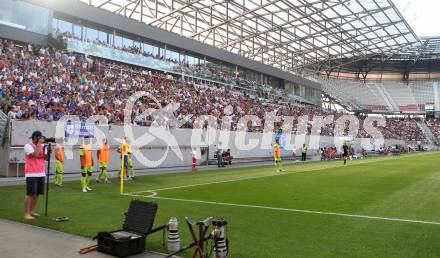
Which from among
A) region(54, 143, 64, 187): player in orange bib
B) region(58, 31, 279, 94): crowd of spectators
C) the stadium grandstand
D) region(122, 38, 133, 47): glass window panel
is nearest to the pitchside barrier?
the stadium grandstand

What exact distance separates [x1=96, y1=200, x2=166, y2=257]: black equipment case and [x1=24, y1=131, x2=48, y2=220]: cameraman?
11.5ft

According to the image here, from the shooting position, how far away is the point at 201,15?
53219 millimetres

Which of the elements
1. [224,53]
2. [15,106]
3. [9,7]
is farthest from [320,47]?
[15,106]

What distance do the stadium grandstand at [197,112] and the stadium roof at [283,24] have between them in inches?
11.1

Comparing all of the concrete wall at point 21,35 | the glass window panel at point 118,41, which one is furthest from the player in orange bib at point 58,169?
the glass window panel at point 118,41

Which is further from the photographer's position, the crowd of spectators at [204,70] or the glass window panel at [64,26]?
the crowd of spectators at [204,70]

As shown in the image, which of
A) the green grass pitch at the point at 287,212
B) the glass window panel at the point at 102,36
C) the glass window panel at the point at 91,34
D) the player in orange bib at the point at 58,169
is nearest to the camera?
the green grass pitch at the point at 287,212

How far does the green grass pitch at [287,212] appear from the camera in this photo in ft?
26.7

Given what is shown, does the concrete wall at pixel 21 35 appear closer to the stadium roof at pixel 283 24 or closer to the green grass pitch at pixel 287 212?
the stadium roof at pixel 283 24

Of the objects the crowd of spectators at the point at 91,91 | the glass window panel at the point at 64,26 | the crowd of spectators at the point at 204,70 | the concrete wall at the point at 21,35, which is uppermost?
the glass window panel at the point at 64,26

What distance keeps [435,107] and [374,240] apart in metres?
102

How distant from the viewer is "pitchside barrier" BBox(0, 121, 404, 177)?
2181 cm

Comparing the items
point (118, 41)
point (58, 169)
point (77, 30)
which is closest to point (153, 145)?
point (58, 169)

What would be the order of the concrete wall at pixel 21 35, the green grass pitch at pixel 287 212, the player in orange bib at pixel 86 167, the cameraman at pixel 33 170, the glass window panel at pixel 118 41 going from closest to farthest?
the green grass pitch at pixel 287 212 → the cameraman at pixel 33 170 → the player in orange bib at pixel 86 167 → the concrete wall at pixel 21 35 → the glass window panel at pixel 118 41
